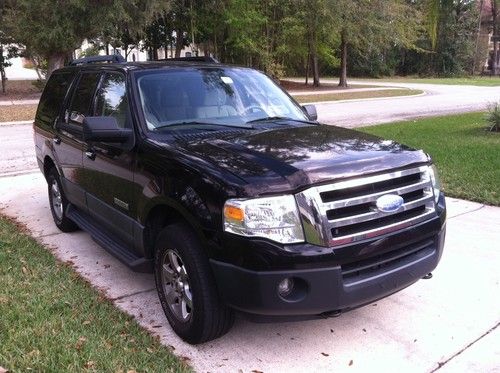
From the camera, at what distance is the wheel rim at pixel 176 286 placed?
345cm

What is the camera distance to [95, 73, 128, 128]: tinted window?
168 inches

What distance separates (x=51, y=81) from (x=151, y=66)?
2350mm

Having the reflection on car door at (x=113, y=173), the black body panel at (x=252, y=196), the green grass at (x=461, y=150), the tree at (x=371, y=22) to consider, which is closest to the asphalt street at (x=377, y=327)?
the black body panel at (x=252, y=196)

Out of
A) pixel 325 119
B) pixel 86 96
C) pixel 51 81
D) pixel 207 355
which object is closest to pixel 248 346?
pixel 207 355

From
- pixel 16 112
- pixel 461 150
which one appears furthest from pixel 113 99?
pixel 16 112

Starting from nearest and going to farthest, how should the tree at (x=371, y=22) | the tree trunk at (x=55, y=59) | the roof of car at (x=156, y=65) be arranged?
1. the roof of car at (x=156, y=65)
2. the tree trunk at (x=55, y=59)
3. the tree at (x=371, y=22)

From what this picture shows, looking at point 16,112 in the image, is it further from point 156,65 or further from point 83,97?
point 156,65

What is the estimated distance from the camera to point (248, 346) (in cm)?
354

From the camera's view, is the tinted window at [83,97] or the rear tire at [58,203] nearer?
the tinted window at [83,97]

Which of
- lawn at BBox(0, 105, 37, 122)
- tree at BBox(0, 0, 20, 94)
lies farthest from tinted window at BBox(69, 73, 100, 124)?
tree at BBox(0, 0, 20, 94)

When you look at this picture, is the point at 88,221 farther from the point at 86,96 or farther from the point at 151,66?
the point at 151,66

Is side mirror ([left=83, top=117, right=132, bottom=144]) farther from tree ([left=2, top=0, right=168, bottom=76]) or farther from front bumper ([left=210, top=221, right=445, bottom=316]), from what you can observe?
tree ([left=2, top=0, right=168, bottom=76])

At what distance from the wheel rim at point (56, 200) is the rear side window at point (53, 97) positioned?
0.73 m

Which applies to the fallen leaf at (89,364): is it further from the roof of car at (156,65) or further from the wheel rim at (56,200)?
the wheel rim at (56,200)
